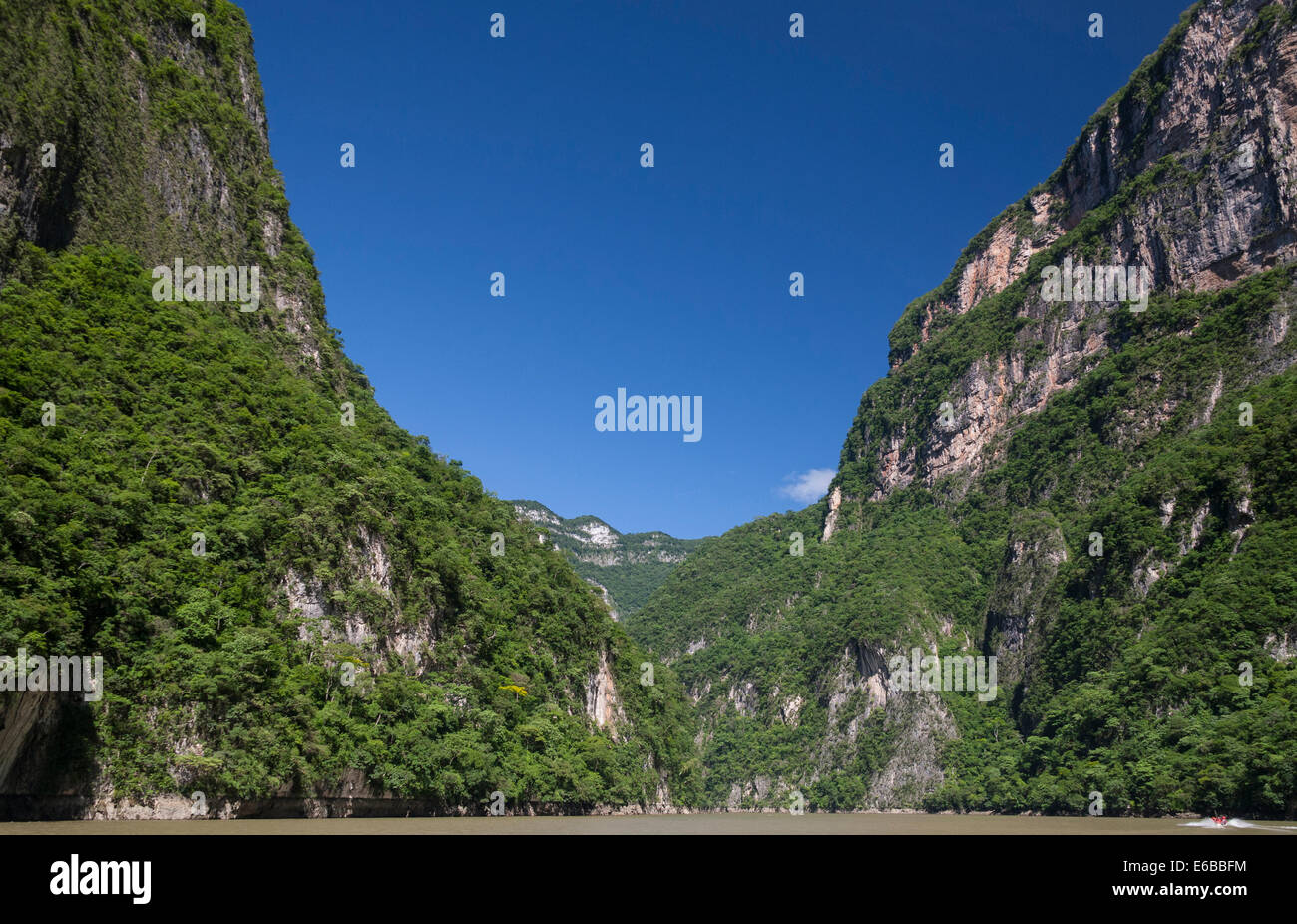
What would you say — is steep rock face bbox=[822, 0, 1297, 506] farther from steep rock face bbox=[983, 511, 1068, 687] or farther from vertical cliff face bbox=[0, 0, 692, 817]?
vertical cliff face bbox=[0, 0, 692, 817]

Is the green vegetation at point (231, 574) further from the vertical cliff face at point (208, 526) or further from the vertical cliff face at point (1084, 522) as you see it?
the vertical cliff face at point (1084, 522)

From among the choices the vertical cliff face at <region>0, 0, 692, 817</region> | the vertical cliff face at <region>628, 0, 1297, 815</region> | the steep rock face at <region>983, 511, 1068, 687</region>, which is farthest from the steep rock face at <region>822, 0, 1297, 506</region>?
the vertical cliff face at <region>0, 0, 692, 817</region>

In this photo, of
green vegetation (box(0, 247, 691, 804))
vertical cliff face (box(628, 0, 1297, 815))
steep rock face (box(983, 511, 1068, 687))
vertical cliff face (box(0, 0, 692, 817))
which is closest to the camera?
vertical cliff face (box(0, 0, 692, 817))

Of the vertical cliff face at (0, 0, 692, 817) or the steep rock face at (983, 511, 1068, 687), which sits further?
the steep rock face at (983, 511, 1068, 687)

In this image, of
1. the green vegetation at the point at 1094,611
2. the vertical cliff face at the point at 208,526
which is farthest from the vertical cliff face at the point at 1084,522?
the vertical cliff face at the point at 208,526

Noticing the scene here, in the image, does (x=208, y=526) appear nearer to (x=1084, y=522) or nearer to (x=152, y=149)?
(x=152, y=149)

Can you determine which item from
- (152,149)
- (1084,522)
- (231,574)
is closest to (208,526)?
A: (231,574)
